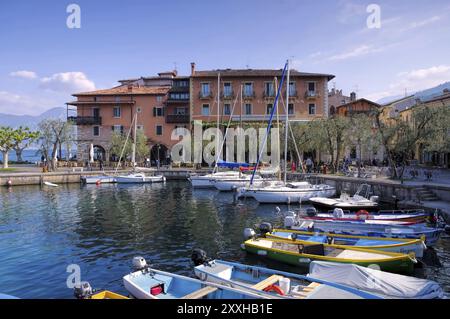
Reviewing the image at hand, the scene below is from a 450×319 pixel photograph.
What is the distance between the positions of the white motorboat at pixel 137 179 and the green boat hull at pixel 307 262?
111 ft

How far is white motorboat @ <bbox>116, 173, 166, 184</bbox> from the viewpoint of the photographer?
4781 centimetres

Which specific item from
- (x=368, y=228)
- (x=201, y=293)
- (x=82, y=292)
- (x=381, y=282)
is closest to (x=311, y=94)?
(x=368, y=228)

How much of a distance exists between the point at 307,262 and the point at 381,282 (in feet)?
13.0

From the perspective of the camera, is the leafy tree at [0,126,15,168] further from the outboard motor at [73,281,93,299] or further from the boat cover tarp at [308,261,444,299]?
the boat cover tarp at [308,261,444,299]

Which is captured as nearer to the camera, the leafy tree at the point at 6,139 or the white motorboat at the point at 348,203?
the white motorboat at the point at 348,203

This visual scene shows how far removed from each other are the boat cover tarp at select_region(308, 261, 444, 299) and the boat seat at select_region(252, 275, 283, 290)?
1432 millimetres

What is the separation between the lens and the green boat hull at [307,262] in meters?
13.6

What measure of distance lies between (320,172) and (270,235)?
98.2 feet

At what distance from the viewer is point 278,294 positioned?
999cm

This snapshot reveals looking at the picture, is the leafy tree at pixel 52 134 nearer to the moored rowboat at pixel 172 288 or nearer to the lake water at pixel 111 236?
the lake water at pixel 111 236

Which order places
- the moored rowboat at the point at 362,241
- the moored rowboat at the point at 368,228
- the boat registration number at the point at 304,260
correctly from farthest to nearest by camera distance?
1. the moored rowboat at the point at 368,228
2. the moored rowboat at the point at 362,241
3. the boat registration number at the point at 304,260

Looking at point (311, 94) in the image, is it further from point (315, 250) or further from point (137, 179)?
point (315, 250)

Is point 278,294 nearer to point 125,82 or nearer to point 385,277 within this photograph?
Result: point 385,277

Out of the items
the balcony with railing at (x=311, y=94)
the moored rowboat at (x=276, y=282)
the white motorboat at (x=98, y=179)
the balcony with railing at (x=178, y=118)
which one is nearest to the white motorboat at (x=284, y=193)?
the moored rowboat at (x=276, y=282)
